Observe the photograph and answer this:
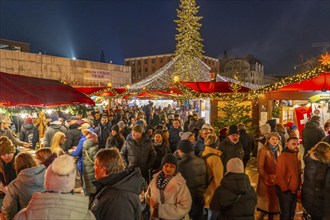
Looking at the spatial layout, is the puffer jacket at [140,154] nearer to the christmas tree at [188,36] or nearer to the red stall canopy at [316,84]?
the red stall canopy at [316,84]

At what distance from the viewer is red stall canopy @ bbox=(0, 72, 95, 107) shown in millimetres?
4704

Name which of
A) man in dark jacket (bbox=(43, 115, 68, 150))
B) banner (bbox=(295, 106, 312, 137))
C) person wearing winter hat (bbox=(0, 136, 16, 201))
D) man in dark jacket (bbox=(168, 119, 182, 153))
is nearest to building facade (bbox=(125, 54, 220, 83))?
banner (bbox=(295, 106, 312, 137))

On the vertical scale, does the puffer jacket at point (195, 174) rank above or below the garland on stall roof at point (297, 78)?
below

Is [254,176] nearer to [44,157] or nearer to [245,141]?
[245,141]

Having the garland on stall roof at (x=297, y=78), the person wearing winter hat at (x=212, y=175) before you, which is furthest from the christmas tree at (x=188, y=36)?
the person wearing winter hat at (x=212, y=175)

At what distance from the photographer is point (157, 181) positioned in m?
4.16

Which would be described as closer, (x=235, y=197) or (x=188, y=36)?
(x=235, y=197)

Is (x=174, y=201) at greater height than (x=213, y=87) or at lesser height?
lesser

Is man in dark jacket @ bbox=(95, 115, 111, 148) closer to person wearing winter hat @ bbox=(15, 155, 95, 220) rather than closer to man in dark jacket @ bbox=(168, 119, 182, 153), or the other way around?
man in dark jacket @ bbox=(168, 119, 182, 153)

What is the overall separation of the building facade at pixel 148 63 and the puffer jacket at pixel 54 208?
94.3 m

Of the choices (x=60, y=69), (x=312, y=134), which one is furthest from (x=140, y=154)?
(x=60, y=69)

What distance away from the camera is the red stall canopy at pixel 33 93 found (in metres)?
4.70

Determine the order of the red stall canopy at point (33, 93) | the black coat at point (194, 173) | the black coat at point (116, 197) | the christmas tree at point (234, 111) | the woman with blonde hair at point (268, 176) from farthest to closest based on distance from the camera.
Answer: the christmas tree at point (234, 111) < the woman with blonde hair at point (268, 176) < the black coat at point (194, 173) < the red stall canopy at point (33, 93) < the black coat at point (116, 197)

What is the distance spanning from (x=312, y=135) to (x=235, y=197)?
6.25 m
